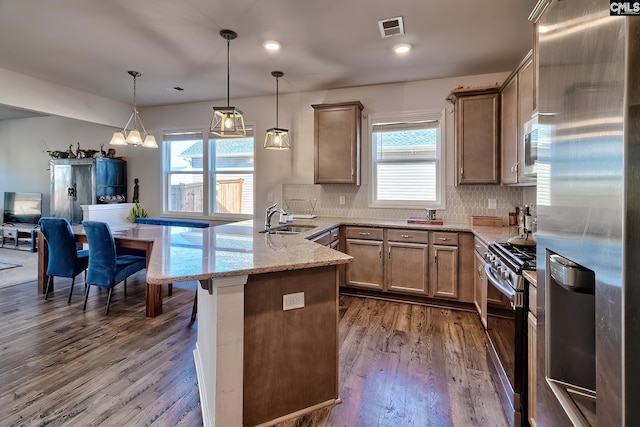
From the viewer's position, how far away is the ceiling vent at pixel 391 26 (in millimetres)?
2738

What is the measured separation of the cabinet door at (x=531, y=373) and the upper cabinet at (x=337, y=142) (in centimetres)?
287

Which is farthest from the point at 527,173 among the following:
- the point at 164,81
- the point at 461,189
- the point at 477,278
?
the point at 164,81

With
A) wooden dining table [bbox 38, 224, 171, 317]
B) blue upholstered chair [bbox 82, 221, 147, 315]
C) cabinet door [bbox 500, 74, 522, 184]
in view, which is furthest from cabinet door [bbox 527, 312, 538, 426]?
blue upholstered chair [bbox 82, 221, 147, 315]

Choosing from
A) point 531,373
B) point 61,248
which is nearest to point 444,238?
point 531,373

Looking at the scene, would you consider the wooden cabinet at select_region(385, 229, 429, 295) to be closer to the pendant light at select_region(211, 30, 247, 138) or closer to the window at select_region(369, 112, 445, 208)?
the window at select_region(369, 112, 445, 208)

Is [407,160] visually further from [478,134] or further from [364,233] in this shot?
[364,233]

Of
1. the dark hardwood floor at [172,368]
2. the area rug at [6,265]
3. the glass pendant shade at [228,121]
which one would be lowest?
the dark hardwood floor at [172,368]

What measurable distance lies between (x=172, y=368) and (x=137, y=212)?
427 cm

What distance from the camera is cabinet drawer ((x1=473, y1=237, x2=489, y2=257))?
284 centimetres

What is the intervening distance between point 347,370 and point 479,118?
2952mm

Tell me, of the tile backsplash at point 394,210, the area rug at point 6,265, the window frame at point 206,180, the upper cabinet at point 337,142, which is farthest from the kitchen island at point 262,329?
the area rug at point 6,265

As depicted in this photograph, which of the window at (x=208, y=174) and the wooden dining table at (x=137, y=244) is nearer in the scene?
the wooden dining table at (x=137, y=244)

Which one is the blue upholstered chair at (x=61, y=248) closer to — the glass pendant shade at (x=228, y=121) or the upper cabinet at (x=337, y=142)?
the glass pendant shade at (x=228, y=121)

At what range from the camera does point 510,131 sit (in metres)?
3.12
